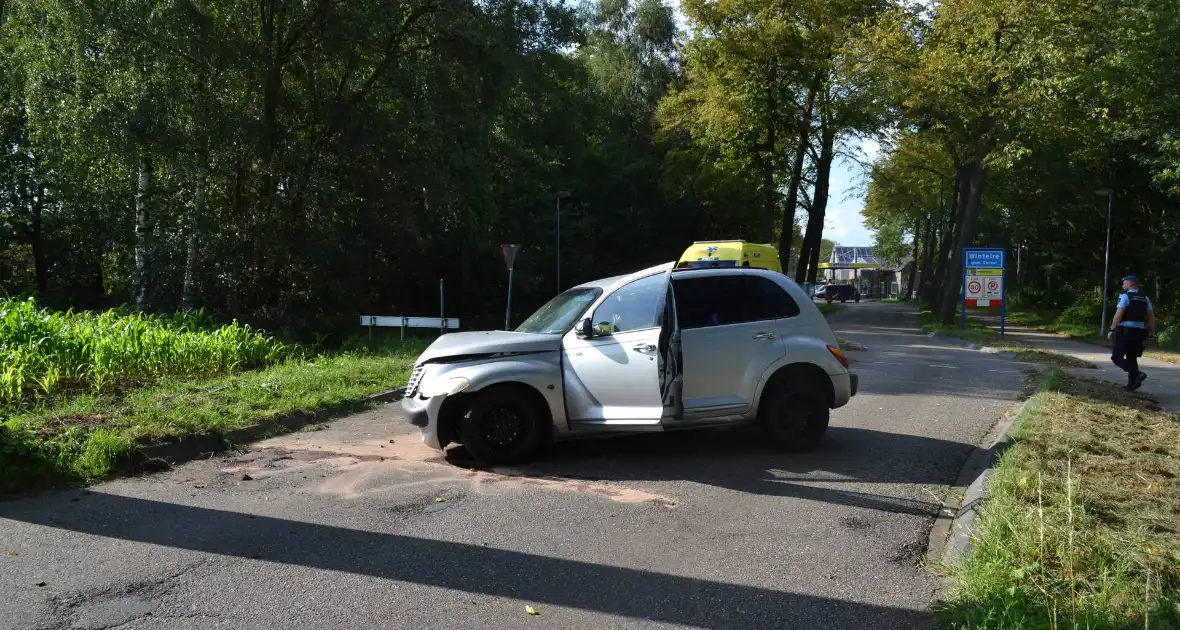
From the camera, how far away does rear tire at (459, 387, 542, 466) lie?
A: 812 cm

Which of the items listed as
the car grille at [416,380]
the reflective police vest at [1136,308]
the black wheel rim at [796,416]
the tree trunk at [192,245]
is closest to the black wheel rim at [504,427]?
the car grille at [416,380]

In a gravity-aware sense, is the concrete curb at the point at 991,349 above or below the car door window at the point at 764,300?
below

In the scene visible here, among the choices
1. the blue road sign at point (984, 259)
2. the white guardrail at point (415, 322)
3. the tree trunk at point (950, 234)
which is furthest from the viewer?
the tree trunk at point (950, 234)

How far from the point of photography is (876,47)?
2997 cm

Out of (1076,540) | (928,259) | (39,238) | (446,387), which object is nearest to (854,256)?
(928,259)

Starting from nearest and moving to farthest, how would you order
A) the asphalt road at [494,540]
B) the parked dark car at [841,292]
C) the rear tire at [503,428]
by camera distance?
the asphalt road at [494,540]
the rear tire at [503,428]
the parked dark car at [841,292]

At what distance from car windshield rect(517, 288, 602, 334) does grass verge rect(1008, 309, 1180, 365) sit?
18.6 metres

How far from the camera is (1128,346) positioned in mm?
13492

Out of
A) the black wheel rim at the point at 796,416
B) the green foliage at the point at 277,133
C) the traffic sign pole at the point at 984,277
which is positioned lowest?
the black wheel rim at the point at 796,416

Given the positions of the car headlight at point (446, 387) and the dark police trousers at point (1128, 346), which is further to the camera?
the dark police trousers at point (1128, 346)

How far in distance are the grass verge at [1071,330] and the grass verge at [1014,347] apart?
3.14m

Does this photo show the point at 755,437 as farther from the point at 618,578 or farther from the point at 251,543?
the point at 251,543

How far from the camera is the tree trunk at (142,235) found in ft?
73.0

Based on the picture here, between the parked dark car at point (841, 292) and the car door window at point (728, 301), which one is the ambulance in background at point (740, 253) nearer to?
the car door window at point (728, 301)
